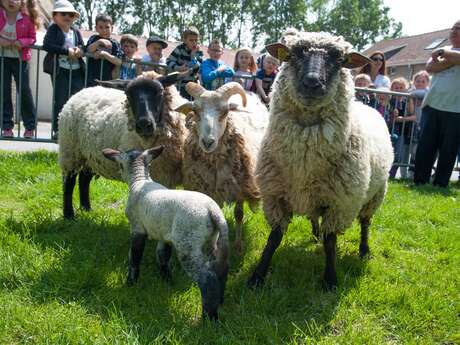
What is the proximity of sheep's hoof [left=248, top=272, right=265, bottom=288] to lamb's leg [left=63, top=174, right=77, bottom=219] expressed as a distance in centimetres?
215

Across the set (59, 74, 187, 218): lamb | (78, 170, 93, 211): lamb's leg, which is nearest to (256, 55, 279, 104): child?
(59, 74, 187, 218): lamb

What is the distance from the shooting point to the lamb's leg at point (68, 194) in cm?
445

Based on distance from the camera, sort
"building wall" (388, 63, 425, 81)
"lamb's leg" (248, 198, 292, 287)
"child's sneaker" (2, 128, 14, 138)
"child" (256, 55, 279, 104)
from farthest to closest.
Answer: "building wall" (388, 63, 425, 81) → "child" (256, 55, 279, 104) → "child's sneaker" (2, 128, 14, 138) → "lamb's leg" (248, 198, 292, 287)

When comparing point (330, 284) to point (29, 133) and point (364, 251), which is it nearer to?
point (364, 251)

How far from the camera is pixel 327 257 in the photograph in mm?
3305

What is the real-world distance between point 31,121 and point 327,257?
533 centimetres

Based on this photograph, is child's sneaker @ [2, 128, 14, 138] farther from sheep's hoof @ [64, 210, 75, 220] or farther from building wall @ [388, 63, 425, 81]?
building wall @ [388, 63, 425, 81]

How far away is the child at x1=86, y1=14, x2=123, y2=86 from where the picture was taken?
6.29 metres

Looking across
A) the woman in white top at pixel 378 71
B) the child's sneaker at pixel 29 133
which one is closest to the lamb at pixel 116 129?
the child's sneaker at pixel 29 133

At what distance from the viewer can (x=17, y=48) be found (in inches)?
245

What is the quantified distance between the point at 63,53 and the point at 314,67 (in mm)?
4357

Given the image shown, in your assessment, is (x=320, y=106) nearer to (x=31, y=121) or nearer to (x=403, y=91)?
(x=31, y=121)

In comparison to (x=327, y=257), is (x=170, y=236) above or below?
above

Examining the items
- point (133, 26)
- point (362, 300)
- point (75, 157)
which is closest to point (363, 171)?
point (362, 300)
